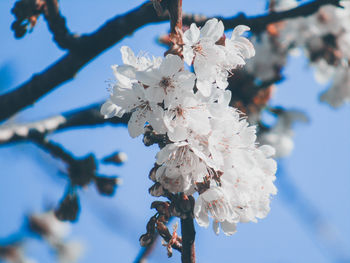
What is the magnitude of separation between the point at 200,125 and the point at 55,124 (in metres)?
1.43

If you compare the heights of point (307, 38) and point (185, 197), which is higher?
point (307, 38)

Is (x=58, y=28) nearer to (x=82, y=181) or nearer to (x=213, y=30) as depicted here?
(x=82, y=181)

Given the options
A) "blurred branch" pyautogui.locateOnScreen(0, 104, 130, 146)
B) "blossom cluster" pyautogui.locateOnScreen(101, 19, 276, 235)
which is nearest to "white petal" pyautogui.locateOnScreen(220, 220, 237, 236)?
"blossom cluster" pyautogui.locateOnScreen(101, 19, 276, 235)

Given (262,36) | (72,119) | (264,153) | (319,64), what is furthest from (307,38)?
(264,153)

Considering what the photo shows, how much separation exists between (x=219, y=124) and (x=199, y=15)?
0.95 metres

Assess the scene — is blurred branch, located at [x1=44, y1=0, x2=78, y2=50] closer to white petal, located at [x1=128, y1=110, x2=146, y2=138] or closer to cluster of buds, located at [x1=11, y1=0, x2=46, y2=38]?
cluster of buds, located at [x1=11, y1=0, x2=46, y2=38]

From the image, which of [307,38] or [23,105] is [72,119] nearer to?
[23,105]

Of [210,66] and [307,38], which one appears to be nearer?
[210,66]

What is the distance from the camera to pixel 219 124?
1.16 metres

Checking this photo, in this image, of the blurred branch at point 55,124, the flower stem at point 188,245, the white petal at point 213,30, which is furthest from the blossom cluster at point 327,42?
the flower stem at point 188,245

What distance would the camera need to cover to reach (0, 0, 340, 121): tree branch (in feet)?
6.04

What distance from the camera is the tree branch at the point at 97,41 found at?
1.84 meters

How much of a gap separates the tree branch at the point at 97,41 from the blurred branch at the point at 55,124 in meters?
0.18

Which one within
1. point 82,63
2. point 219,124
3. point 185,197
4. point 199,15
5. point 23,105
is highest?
point 199,15
